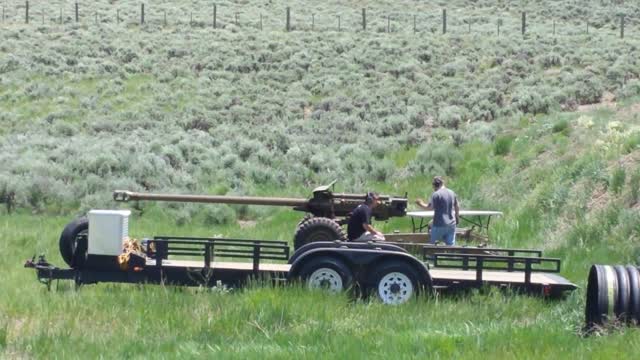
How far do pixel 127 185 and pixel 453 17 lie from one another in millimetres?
36121

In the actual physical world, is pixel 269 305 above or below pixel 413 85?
below

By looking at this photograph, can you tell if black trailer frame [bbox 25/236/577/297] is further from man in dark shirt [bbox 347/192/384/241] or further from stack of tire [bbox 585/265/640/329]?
stack of tire [bbox 585/265/640/329]

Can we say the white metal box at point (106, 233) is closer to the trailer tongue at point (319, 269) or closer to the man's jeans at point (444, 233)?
the trailer tongue at point (319, 269)

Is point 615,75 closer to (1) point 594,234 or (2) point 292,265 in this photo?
(1) point 594,234

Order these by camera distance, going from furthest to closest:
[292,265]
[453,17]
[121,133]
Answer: [453,17], [121,133], [292,265]

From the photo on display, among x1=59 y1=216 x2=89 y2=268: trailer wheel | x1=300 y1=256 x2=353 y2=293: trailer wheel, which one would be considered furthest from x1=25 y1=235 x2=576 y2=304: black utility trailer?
x1=59 y1=216 x2=89 y2=268: trailer wheel

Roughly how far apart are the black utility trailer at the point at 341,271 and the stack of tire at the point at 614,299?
1674mm

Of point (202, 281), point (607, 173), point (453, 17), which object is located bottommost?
point (202, 281)

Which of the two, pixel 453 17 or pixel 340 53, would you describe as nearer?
pixel 340 53

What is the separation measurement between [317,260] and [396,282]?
36.9 inches

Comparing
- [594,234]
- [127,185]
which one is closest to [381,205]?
[594,234]

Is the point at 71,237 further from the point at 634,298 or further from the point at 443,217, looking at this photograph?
the point at 634,298

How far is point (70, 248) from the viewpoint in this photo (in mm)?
12156

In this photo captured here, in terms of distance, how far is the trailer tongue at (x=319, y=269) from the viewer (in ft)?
35.0
